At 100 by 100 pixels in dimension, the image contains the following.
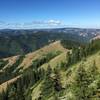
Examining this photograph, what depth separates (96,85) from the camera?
8569 centimetres

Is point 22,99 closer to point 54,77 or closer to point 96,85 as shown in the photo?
point 54,77

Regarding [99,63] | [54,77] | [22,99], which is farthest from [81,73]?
[99,63]

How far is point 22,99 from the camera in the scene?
134 m

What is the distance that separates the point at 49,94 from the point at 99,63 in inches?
3314

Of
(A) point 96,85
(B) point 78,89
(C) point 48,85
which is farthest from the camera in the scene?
(C) point 48,85

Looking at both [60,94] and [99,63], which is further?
[99,63]

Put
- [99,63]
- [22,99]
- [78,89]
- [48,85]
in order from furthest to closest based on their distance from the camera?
1. [99,63]
2. [22,99]
3. [48,85]
4. [78,89]

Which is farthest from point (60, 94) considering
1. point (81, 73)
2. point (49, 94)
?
point (81, 73)

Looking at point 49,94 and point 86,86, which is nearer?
point 86,86

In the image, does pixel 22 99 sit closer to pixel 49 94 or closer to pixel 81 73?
pixel 49 94

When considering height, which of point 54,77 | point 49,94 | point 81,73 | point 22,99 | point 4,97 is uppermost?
point 81,73

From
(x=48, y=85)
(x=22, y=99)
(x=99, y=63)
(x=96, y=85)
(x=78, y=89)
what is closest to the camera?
(x=78, y=89)

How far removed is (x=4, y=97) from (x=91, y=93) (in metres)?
120

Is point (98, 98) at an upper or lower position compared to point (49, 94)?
upper
